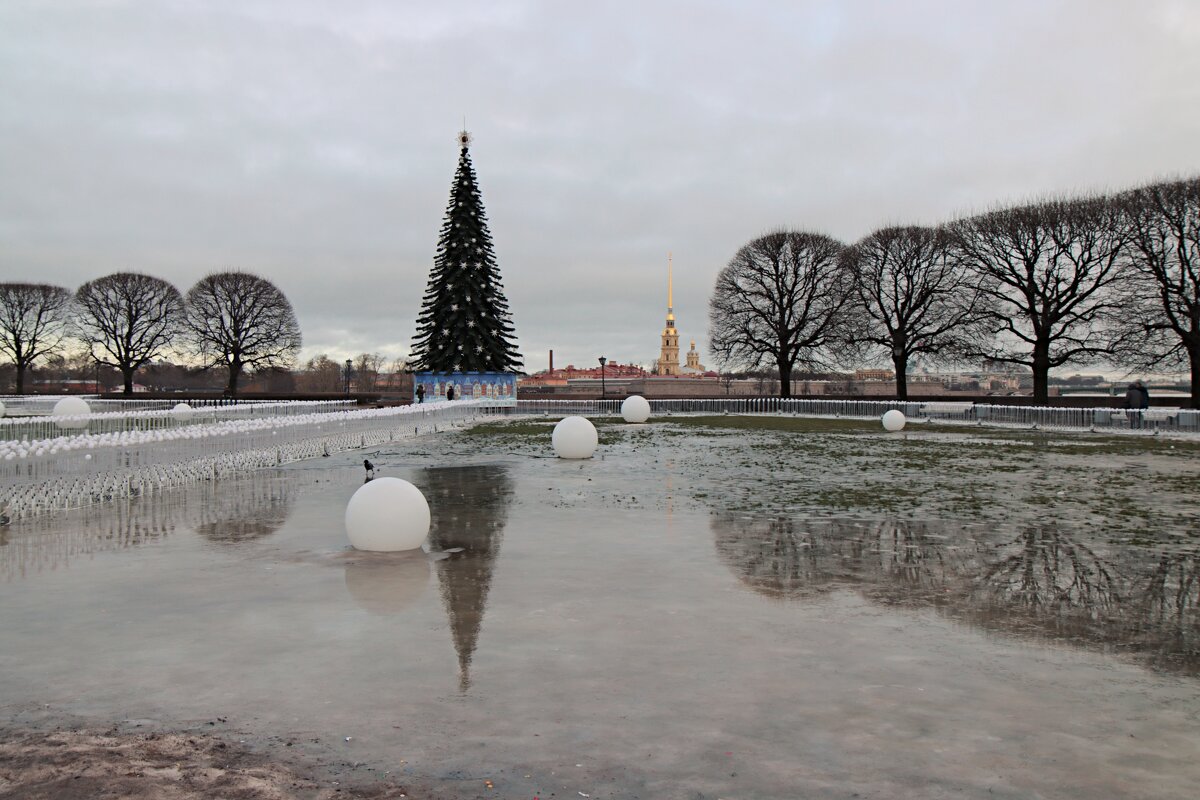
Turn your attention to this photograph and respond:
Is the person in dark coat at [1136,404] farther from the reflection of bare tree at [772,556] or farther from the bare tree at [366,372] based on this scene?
the bare tree at [366,372]

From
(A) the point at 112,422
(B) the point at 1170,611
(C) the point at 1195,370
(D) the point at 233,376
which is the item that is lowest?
(B) the point at 1170,611

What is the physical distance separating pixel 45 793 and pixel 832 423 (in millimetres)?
38647

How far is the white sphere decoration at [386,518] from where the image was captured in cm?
1040

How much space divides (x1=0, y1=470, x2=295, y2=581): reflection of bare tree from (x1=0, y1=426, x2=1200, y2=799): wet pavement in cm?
10

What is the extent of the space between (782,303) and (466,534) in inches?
1882

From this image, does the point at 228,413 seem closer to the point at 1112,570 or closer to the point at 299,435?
the point at 299,435

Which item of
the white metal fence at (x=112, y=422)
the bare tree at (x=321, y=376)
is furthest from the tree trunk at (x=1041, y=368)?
the bare tree at (x=321, y=376)

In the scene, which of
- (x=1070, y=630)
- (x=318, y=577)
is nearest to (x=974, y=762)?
(x=1070, y=630)

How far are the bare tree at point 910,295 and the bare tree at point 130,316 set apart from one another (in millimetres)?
55417

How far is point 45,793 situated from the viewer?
4289mm

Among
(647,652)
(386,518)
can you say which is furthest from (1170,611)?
(386,518)

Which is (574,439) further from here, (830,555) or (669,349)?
(669,349)

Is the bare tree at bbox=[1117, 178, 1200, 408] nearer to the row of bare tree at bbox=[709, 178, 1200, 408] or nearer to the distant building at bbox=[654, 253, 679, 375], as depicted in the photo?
the row of bare tree at bbox=[709, 178, 1200, 408]

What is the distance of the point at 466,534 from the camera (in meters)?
11.8
